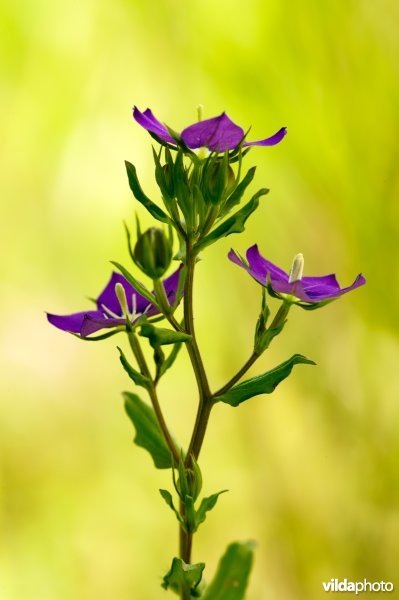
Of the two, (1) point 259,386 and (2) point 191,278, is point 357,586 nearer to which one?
(1) point 259,386

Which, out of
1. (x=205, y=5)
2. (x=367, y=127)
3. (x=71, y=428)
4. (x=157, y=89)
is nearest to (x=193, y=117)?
(x=157, y=89)

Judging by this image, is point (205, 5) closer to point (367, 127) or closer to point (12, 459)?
point (367, 127)

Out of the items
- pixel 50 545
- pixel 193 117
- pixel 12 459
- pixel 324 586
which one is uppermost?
pixel 193 117

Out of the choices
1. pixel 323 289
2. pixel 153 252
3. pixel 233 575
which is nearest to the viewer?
pixel 153 252

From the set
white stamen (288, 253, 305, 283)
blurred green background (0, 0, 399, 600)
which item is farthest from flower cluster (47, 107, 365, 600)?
blurred green background (0, 0, 399, 600)

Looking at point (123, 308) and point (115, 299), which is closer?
point (123, 308)

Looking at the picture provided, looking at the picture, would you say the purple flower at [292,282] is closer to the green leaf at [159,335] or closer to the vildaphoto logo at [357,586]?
the green leaf at [159,335]

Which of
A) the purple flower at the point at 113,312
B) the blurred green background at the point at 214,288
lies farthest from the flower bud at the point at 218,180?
the blurred green background at the point at 214,288

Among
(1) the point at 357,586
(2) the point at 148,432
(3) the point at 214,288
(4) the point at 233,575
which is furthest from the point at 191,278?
(1) the point at 357,586
